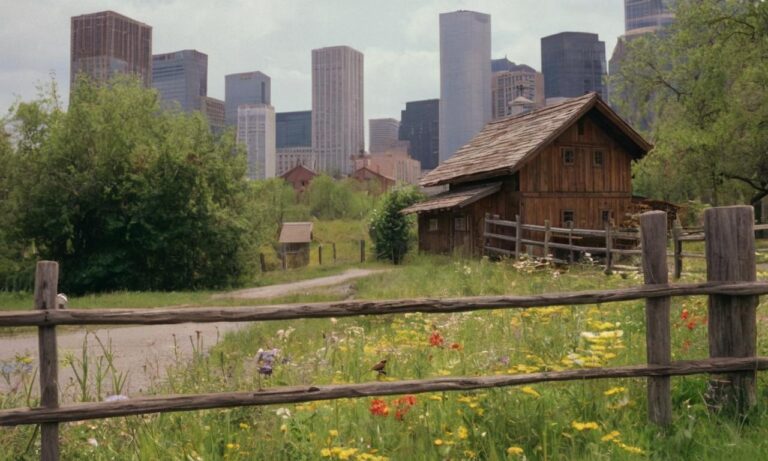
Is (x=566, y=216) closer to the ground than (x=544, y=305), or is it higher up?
higher up

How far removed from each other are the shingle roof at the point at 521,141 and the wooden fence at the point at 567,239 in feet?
8.03

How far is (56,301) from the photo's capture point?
402 centimetres

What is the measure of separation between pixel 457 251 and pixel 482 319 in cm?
1920

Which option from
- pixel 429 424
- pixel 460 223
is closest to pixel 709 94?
pixel 460 223

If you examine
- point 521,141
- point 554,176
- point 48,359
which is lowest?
point 48,359

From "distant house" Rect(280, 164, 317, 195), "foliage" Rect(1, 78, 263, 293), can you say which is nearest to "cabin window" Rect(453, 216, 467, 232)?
"foliage" Rect(1, 78, 263, 293)

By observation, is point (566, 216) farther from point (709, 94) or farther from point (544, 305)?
point (544, 305)

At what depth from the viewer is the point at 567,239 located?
87.2ft

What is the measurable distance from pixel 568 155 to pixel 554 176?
1306 millimetres

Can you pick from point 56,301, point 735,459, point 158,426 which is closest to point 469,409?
point 735,459

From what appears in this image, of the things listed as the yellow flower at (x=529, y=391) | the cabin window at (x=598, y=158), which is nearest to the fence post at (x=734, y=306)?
the yellow flower at (x=529, y=391)

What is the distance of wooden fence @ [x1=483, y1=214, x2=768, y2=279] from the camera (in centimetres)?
1739

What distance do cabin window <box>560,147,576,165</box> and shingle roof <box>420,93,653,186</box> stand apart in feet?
4.68

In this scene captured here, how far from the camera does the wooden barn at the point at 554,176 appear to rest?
2689 cm
